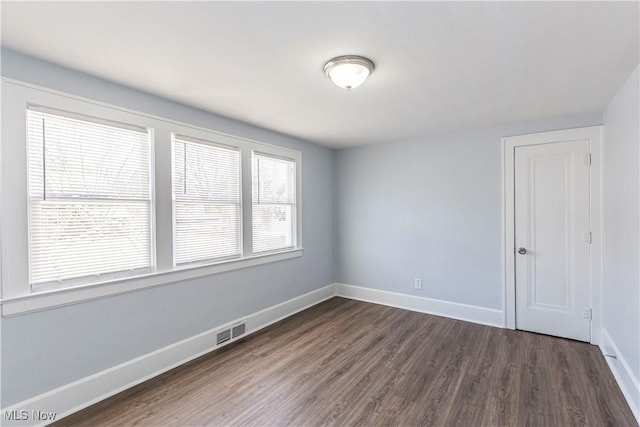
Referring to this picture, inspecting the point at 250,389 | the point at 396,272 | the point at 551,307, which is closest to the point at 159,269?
the point at 250,389

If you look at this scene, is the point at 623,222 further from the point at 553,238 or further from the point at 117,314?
the point at 117,314

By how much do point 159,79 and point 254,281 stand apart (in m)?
2.29

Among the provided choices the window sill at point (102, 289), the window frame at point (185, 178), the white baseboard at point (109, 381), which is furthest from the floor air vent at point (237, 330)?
the window frame at point (185, 178)

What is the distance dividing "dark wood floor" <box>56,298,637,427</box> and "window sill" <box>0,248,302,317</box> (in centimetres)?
79

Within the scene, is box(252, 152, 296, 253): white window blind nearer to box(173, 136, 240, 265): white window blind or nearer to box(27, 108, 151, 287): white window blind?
box(173, 136, 240, 265): white window blind

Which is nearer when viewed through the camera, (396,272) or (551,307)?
(551,307)

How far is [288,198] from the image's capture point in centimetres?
419

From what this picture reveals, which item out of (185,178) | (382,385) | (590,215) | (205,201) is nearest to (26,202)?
(185,178)

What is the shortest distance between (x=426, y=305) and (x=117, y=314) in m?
3.61

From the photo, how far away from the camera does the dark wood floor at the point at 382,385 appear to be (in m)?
2.07

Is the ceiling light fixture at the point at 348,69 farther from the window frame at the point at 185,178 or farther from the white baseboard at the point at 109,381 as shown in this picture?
the white baseboard at the point at 109,381

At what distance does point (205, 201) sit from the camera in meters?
3.08

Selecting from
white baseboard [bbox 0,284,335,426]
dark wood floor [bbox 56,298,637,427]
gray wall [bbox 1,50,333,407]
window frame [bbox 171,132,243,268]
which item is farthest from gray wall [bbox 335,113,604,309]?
white baseboard [bbox 0,284,335,426]

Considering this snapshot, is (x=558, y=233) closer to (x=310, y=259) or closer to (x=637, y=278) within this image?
(x=637, y=278)
